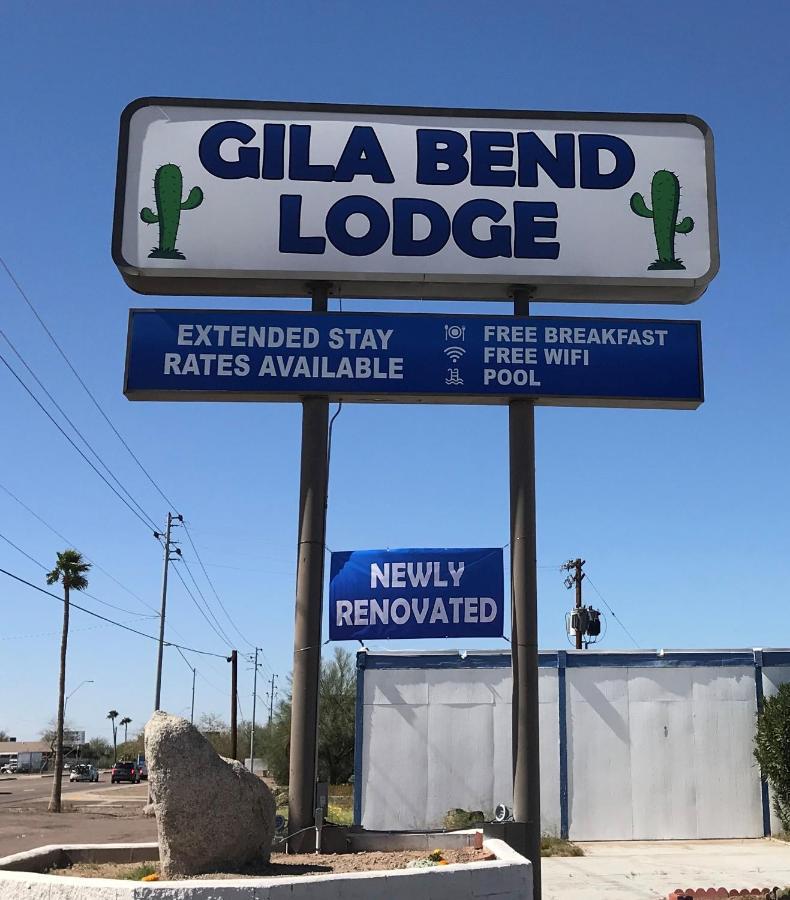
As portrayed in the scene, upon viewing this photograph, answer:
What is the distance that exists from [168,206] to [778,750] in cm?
1750

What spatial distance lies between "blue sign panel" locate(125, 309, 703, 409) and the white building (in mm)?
12321

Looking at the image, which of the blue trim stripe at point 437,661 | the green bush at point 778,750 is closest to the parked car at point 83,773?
the blue trim stripe at point 437,661

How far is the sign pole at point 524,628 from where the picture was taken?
1130cm

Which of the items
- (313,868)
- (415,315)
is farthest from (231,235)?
(313,868)

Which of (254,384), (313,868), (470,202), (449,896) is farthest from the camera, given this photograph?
(470,202)

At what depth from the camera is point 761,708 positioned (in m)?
23.1

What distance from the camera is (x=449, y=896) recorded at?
836 cm

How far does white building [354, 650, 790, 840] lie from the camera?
888 inches

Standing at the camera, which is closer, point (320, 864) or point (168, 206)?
point (320, 864)

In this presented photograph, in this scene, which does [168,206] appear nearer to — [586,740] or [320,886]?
[320,886]

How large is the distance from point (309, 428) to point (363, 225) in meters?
2.69

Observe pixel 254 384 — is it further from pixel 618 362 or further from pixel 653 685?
pixel 653 685

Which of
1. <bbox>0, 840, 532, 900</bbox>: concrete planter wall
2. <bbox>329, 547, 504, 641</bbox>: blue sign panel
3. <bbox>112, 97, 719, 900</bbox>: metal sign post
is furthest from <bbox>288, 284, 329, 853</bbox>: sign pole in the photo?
<bbox>329, 547, 504, 641</bbox>: blue sign panel

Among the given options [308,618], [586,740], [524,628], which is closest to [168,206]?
[308,618]
